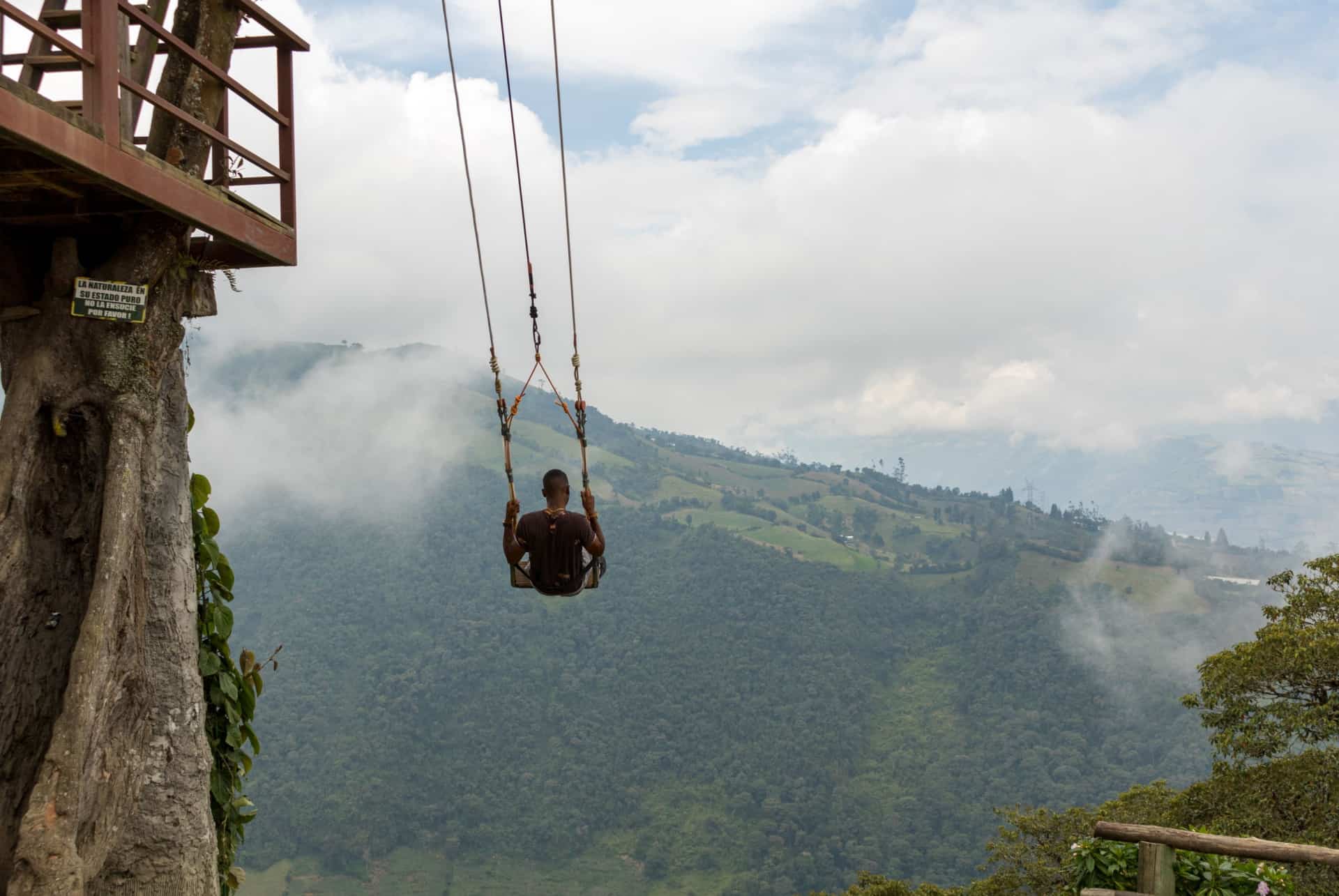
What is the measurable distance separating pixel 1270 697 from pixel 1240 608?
10738 centimetres

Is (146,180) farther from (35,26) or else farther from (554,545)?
(554,545)

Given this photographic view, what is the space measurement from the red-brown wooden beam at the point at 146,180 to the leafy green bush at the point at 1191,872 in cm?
461

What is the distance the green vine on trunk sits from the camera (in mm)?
Result: 5031

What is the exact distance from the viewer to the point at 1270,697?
1241 cm

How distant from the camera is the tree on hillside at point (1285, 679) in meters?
11.6

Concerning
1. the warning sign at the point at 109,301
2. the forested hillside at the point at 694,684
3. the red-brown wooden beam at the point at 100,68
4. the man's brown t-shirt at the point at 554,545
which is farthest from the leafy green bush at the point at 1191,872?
the forested hillside at the point at 694,684

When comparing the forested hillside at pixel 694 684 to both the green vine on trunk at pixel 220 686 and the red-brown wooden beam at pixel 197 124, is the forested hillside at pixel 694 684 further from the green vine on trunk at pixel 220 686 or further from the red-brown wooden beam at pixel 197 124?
the red-brown wooden beam at pixel 197 124

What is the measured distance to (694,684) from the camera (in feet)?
350

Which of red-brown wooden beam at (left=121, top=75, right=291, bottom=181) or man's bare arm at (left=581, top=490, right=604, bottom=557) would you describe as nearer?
red-brown wooden beam at (left=121, top=75, right=291, bottom=181)

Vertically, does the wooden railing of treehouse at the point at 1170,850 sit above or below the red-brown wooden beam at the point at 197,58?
below

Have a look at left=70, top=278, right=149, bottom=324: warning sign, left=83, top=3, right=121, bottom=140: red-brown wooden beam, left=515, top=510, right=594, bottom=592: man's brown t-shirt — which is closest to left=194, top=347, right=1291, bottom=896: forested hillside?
left=515, top=510, right=594, bottom=592: man's brown t-shirt

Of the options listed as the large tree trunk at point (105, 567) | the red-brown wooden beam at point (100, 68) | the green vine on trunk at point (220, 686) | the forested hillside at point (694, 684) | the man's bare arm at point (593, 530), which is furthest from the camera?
the forested hillside at point (694, 684)

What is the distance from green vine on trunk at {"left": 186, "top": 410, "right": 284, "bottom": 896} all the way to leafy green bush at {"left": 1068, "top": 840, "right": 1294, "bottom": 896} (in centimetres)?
383

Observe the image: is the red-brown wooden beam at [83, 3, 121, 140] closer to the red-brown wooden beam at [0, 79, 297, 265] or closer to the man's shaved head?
the red-brown wooden beam at [0, 79, 297, 265]
